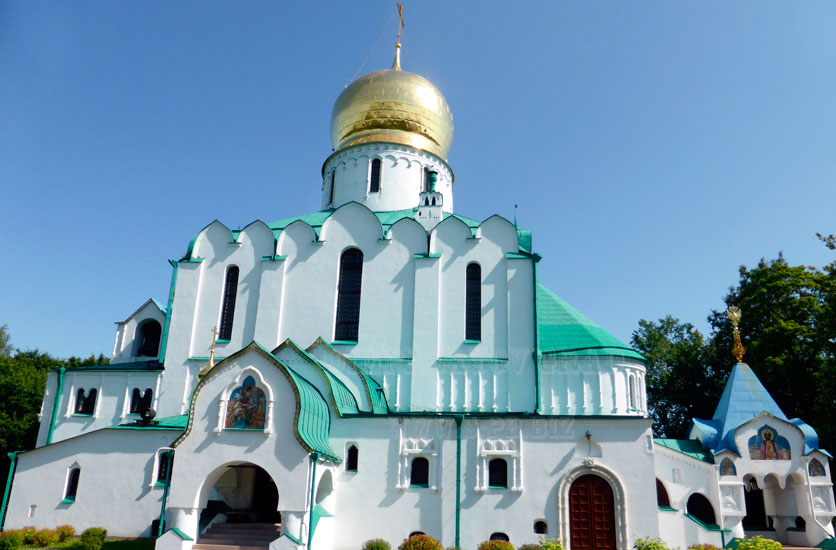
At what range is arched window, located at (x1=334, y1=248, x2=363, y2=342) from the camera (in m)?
17.7

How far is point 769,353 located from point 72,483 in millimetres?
25334

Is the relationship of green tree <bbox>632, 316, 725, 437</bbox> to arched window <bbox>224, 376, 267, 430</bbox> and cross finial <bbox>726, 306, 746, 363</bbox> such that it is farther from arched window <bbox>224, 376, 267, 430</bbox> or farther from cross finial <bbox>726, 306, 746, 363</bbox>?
arched window <bbox>224, 376, 267, 430</bbox>

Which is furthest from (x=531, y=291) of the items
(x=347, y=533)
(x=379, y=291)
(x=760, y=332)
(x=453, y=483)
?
(x=760, y=332)

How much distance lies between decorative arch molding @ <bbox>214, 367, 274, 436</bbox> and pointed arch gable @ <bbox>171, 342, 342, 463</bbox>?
0.38 meters

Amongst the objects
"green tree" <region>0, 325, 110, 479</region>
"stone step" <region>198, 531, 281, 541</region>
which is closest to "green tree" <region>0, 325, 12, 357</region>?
"green tree" <region>0, 325, 110, 479</region>

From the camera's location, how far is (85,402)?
722 inches

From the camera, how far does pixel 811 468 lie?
18938 millimetres

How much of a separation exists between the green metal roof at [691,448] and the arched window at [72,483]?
17.2 metres

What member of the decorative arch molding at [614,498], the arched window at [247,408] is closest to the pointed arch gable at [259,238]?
the arched window at [247,408]

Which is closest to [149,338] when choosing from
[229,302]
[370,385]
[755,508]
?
[229,302]

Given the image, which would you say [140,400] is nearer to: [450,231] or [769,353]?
[450,231]

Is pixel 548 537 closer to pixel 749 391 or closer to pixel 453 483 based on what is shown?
pixel 453 483

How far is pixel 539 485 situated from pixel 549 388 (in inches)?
124

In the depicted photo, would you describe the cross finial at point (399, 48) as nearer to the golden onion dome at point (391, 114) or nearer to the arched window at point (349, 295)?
the golden onion dome at point (391, 114)
